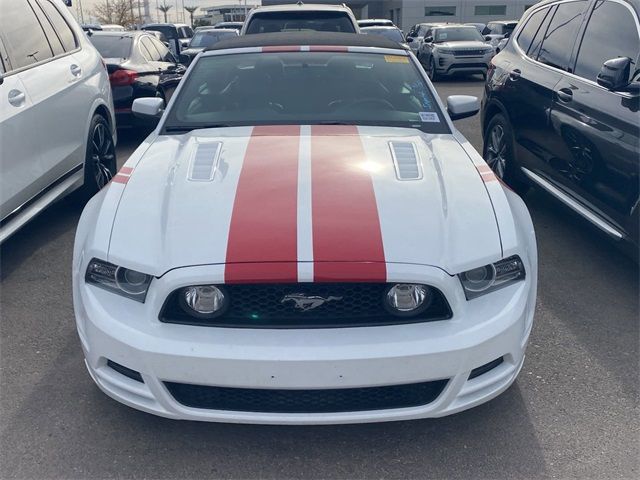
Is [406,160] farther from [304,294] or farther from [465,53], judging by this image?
[465,53]

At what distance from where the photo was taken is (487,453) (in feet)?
8.12

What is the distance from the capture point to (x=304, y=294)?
233 centimetres

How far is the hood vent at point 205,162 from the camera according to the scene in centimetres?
291

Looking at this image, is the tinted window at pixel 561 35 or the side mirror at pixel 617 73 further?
the tinted window at pixel 561 35

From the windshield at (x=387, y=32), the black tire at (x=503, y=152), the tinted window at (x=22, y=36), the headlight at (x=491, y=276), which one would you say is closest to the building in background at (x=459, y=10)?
the windshield at (x=387, y=32)

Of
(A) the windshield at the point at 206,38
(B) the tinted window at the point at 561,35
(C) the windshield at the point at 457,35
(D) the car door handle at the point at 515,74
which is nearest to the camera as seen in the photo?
(B) the tinted window at the point at 561,35

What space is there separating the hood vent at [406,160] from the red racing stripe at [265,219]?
485 millimetres

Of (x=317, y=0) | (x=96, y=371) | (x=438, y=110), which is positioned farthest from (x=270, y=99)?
(x=317, y=0)

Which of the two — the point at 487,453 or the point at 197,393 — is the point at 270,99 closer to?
the point at 197,393

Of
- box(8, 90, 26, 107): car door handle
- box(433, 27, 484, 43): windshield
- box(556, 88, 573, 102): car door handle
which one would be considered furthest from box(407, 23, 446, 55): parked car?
box(8, 90, 26, 107): car door handle

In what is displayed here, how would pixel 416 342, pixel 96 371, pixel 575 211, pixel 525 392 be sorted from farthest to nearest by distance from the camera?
pixel 575 211 < pixel 525 392 < pixel 96 371 < pixel 416 342

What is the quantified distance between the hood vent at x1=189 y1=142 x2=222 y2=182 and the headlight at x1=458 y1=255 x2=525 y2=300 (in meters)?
1.23

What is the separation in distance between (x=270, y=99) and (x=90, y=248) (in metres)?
1.66

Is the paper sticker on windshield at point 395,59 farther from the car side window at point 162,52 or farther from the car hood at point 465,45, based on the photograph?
the car hood at point 465,45
